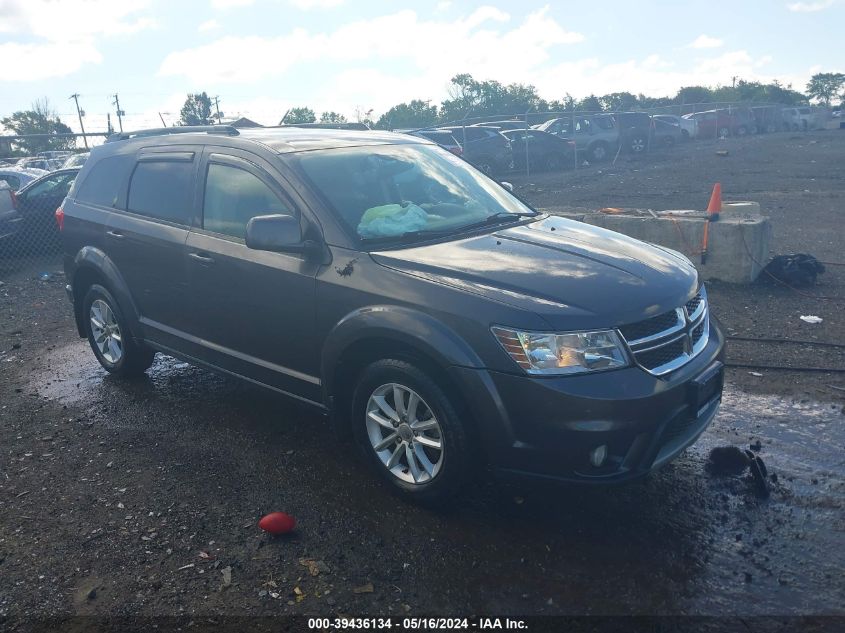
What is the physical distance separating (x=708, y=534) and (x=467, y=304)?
1.61 m

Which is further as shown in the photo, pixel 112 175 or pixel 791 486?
pixel 112 175

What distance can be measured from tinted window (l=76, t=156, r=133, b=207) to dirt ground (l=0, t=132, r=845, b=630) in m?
1.57

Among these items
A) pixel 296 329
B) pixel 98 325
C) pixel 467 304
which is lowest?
pixel 98 325

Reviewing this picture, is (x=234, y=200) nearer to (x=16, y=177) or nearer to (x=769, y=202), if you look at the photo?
(x=16, y=177)

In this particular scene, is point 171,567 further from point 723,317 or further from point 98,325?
point 723,317

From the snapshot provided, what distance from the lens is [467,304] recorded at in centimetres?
340

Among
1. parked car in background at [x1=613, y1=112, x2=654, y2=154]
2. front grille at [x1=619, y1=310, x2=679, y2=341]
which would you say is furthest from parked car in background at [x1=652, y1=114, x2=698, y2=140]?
front grille at [x1=619, y1=310, x2=679, y2=341]

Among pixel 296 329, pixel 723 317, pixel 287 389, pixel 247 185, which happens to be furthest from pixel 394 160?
pixel 723 317

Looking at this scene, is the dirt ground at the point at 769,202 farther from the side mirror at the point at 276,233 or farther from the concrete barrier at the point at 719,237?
the side mirror at the point at 276,233

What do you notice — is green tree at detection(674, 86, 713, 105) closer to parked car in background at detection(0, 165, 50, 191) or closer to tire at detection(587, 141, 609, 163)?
tire at detection(587, 141, 609, 163)

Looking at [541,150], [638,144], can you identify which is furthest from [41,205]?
[638,144]

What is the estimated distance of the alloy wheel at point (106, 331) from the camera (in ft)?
19.5

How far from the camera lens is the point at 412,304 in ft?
11.7

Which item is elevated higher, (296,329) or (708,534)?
(296,329)
